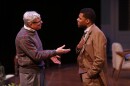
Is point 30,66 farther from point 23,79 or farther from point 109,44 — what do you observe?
point 109,44

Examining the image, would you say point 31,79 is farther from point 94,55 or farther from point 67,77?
point 67,77

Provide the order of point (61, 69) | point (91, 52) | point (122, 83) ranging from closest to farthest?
point (91, 52) < point (122, 83) < point (61, 69)

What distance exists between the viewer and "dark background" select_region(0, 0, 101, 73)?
451 inches

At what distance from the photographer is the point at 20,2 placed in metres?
11.5

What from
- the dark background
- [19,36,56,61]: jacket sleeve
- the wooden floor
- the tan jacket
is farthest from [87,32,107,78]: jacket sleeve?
the dark background

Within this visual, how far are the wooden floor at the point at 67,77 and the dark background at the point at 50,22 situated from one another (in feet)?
4.76

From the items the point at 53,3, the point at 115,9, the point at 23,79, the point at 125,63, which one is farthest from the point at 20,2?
the point at 23,79

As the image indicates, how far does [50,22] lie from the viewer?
12.0 metres

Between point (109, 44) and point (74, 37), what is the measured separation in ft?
3.93

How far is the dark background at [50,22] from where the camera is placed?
11.4 m

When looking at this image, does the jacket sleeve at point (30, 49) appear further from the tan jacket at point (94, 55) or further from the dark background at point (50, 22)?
the dark background at point (50, 22)

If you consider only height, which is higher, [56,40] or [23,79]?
[23,79]

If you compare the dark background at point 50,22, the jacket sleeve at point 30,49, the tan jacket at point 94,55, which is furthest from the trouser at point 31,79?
the dark background at point 50,22

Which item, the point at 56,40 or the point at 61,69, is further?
the point at 56,40
